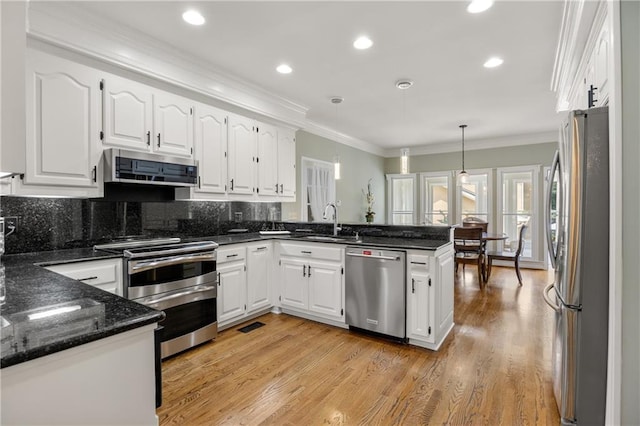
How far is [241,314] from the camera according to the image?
133 inches

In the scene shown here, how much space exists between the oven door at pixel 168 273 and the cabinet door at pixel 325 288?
40.5 inches

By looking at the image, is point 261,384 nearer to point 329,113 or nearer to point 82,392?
point 82,392

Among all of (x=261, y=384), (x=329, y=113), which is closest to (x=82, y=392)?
(x=261, y=384)

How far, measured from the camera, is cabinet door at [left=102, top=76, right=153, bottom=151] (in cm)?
265

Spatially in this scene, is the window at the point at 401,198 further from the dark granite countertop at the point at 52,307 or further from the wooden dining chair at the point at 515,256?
the dark granite countertop at the point at 52,307

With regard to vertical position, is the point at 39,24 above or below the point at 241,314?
above

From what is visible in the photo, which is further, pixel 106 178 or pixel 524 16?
pixel 106 178

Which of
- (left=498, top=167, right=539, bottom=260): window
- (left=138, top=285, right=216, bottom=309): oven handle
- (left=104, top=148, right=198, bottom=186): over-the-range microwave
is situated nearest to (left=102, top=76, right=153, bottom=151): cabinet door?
(left=104, top=148, right=198, bottom=186): over-the-range microwave

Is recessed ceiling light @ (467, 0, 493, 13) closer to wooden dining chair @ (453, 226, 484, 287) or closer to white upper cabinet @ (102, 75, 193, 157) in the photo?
white upper cabinet @ (102, 75, 193, 157)

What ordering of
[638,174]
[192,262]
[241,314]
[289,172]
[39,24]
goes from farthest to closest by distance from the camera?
[289,172], [241,314], [192,262], [39,24], [638,174]

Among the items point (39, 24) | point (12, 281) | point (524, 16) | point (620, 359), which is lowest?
point (620, 359)

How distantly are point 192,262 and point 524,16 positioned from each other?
3284 millimetres

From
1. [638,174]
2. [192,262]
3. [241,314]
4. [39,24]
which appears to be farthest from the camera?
[241,314]

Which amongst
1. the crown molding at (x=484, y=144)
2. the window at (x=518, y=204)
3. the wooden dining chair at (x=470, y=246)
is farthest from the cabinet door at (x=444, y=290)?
the crown molding at (x=484, y=144)
